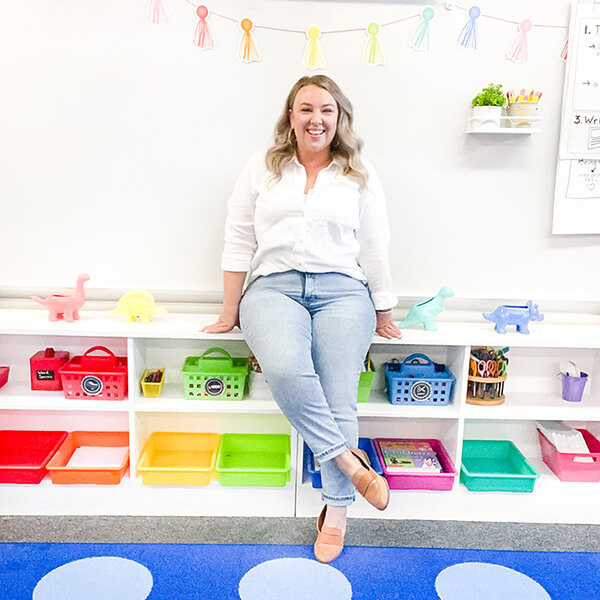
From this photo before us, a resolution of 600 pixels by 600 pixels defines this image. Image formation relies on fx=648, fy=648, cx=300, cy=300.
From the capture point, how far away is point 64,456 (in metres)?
2.23

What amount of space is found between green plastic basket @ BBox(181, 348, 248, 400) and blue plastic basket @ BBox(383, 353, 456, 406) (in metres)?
0.50

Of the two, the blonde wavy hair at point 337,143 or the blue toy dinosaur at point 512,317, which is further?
the blue toy dinosaur at point 512,317

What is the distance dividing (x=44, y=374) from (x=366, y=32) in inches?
62.3

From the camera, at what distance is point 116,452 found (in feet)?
7.61

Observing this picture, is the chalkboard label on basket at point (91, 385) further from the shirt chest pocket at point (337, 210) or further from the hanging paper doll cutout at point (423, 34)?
the hanging paper doll cutout at point (423, 34)

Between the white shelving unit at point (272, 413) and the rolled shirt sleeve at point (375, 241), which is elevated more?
the rolled shirt sleeve at point (375, 241)

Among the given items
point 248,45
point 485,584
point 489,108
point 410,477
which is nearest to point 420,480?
point 410,477

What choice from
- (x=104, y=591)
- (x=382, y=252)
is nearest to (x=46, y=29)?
(x=382, y=252)

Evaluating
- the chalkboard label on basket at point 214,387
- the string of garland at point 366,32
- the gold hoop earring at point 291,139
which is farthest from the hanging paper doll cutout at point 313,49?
the chalkboard label on basket at point 214,387

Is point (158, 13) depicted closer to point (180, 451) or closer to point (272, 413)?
point (272, 413)

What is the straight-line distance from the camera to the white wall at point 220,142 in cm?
214

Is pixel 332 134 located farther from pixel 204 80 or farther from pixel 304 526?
pixel 304 526

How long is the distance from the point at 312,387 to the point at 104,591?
770mm

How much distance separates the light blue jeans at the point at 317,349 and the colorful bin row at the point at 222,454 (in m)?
0.35
